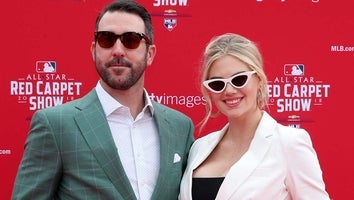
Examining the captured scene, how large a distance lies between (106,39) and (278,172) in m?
0.88

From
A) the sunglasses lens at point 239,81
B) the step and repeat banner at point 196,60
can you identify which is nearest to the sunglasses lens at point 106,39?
the sunglasses lens at point 239,81

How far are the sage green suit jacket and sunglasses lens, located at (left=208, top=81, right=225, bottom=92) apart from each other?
0.46 m

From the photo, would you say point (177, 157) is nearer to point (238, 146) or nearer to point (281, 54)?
point (238, 146)

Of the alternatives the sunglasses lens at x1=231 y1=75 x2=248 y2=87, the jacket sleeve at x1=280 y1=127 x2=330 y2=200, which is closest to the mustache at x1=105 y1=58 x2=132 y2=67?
the sunglasses lens at x1=231 y1=75 x2=248 y2=87

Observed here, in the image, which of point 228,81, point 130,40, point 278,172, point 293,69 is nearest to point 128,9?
point 130,40

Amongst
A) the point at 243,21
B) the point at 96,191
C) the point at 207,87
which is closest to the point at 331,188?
the point at 243,21

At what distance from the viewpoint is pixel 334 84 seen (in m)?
3.29

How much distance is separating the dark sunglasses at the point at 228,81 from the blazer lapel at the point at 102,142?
46 cm

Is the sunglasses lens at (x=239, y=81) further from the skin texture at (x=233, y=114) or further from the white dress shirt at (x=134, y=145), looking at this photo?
the white dress shirt at (x=134, y=145)

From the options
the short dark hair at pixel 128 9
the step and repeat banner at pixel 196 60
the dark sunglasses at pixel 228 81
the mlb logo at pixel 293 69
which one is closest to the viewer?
the dark sunglasses at pixel 228 81

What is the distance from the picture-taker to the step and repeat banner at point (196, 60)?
125 inches

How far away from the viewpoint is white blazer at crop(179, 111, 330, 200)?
2115 millimetres

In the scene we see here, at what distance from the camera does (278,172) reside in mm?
2131

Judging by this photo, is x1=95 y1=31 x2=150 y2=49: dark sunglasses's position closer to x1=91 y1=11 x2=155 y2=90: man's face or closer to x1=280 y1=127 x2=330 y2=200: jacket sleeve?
x1=91 y1=11 x2=155 y2=90: man's face
